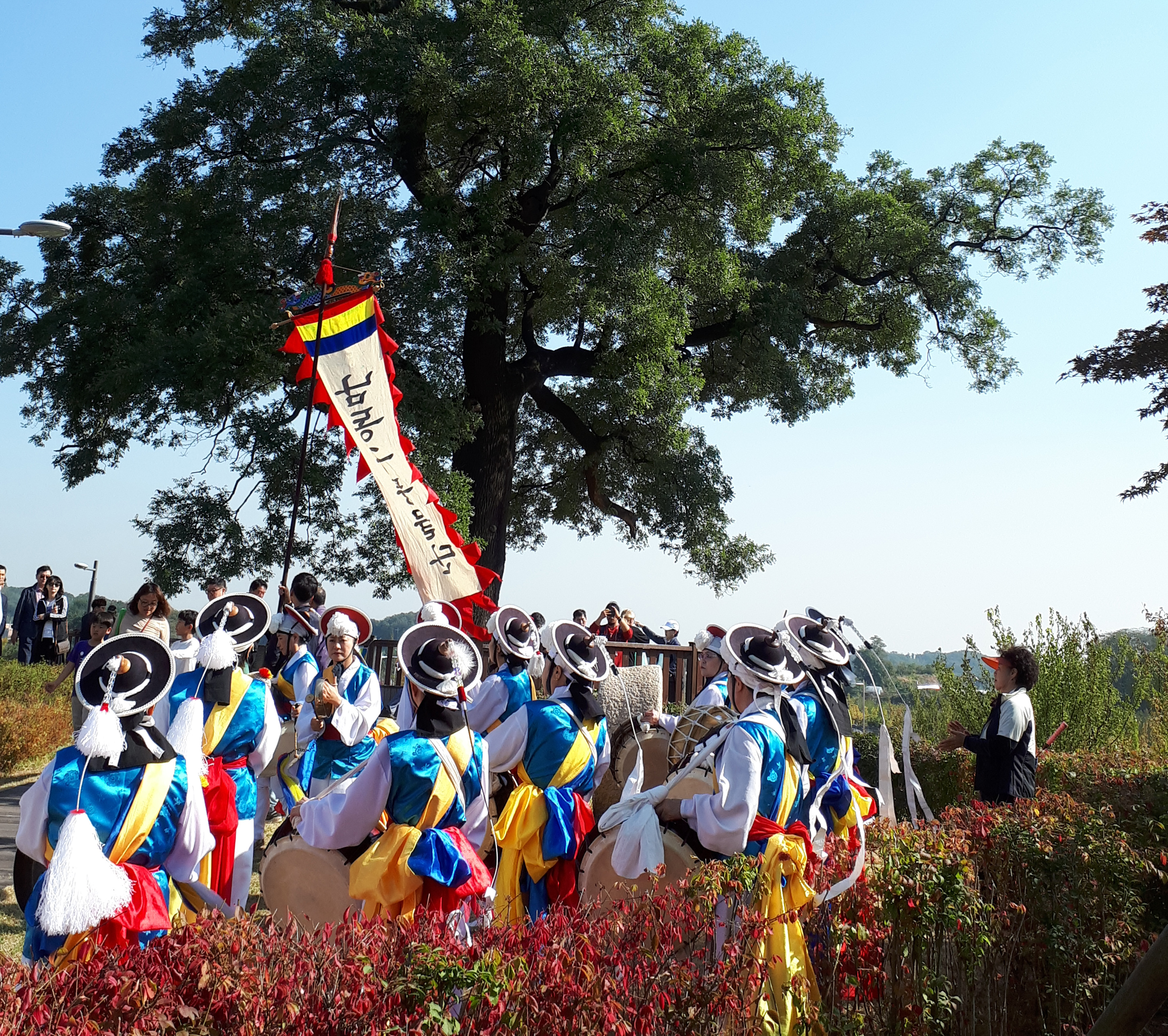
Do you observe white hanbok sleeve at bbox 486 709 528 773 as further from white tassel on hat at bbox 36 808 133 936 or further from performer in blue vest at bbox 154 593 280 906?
white tassel on hat at bbox 36 808 133 936

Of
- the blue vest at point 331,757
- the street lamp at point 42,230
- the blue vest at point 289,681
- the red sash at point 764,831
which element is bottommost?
the red sash at point 764,831

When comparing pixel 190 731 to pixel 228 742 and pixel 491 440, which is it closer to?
pixel 228 742

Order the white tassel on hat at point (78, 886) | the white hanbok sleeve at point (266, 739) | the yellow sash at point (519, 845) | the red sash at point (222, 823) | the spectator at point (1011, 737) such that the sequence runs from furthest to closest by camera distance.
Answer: the spectator at point (1011, 737) → the white hanbok sleeve at point (266, 739) → the red sash at point (222, 823) → the yellow sash at point (519, 845) → the white tassel on hat at point (78, 886)

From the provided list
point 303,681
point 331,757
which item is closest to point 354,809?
point 331,757

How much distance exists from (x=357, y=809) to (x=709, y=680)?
557 cm

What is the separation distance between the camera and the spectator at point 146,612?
7383 millimetres

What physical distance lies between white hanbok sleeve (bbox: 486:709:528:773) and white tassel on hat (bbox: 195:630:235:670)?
4.72 ft

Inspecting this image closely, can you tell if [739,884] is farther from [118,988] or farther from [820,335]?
[820,335]

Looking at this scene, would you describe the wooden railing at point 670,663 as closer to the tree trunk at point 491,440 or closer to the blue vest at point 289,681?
the blue vest at point 289,681

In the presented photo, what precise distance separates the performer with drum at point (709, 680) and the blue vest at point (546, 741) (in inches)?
38.7

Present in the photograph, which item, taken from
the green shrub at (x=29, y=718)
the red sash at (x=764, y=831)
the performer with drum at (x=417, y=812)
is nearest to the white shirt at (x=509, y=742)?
the performer with drum at (x=417, y=812)

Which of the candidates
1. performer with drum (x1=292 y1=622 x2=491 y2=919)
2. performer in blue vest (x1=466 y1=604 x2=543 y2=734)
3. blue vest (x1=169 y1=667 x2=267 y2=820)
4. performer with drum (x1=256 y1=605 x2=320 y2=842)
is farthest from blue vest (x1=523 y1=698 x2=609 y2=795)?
performer with drum (x1=256 y1=605 x2=320 y2=842)

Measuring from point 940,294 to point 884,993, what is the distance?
57.4 ft

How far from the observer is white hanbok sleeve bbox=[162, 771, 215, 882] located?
392cm
